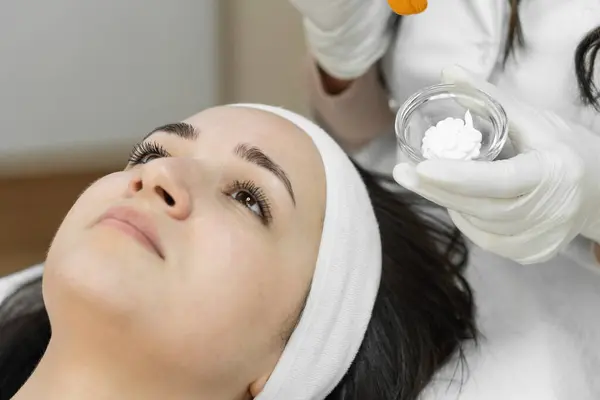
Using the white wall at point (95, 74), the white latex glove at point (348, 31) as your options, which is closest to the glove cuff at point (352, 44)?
the white latex glove at point (348, 31)

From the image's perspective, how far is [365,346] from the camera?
100 centimetres

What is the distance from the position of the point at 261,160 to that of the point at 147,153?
16 centimetres

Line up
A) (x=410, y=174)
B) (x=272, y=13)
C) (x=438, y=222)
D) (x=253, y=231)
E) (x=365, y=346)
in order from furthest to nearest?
(x=272, y=13) → (x=438, y=222) → (x=365, y=346) → (x=253, y=231) → (x=410, y=174)

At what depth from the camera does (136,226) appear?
0.82 meters

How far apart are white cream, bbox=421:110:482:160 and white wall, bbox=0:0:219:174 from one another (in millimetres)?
1025

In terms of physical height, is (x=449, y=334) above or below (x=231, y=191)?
below

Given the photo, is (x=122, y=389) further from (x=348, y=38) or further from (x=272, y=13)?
(x=272, y=13)

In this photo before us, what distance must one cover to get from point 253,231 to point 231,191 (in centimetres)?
6

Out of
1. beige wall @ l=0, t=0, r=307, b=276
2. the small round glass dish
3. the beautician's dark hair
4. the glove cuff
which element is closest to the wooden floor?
beige wall @ l=0, t=0, r=307, b=276

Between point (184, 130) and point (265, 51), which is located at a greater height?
point (184, 130)

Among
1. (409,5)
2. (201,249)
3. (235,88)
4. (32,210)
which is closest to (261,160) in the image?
(201,249)

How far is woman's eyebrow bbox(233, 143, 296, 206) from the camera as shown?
914 millimetres

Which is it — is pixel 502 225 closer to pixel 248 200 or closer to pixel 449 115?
pixel 449 115

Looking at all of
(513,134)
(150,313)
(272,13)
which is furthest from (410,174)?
(272,13)
